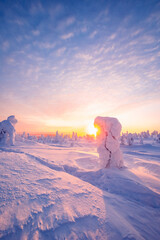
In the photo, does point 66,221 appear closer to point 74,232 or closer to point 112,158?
point 74,232

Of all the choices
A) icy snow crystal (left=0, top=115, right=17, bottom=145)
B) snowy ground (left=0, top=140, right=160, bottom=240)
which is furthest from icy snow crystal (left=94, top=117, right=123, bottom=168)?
icy snow crystal (left=0, top=115, right=17, bottom=145)

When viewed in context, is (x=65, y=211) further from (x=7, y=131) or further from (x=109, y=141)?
(x=7, y=131)

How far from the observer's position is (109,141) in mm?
7750

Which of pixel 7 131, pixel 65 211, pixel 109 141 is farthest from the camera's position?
pixel 7 131

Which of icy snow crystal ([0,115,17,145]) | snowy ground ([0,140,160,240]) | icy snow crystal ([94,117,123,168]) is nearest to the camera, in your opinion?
snowy ground ([0,140,160,240])

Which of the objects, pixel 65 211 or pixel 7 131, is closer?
pixel 65 211

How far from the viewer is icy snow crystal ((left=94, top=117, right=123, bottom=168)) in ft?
24.7

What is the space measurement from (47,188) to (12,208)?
43.4 inches

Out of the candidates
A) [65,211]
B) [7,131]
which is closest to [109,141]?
[65,211]

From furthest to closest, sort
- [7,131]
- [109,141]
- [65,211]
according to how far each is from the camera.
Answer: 1. [7,131]
2. [109,141]
3. [65,211]

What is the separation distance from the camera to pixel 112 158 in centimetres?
756

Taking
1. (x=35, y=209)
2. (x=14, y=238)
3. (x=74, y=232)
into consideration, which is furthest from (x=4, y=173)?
(x=74, y=232)

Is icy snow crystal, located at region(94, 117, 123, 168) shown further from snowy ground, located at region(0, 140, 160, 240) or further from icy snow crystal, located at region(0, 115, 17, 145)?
icy snow crystal, located at region(0, 115, 17, 145)

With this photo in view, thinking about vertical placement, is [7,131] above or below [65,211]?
above
